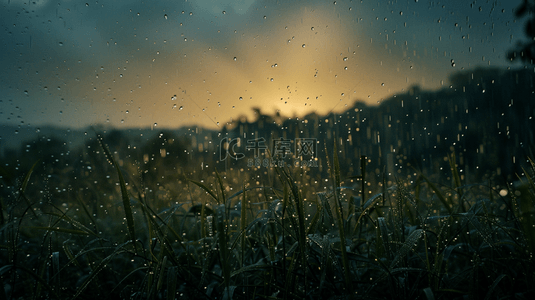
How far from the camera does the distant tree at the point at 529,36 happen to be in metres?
1.23

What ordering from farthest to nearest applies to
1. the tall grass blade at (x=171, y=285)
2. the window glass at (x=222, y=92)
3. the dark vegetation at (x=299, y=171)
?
1. the window glass at (x=222, y=92)
2. the dark vegetation at (x=299, y=171)
3. the tall grass blade at (x=171, y=285)

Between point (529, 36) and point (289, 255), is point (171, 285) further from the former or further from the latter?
point (529, 36)

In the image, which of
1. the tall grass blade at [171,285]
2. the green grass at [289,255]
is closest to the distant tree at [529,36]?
the green grass at [289,255]

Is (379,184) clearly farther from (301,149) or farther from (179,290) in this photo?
(179,290)

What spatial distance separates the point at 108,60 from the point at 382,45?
108 centimetres

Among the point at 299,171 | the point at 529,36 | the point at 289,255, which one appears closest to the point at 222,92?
the point at 299,171

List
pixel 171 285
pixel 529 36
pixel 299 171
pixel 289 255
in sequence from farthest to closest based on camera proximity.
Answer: pixel 529 36 → pixel 299 171 → pixel 289 255 → pixel 171 285

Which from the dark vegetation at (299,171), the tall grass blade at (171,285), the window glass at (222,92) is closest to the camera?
the tall grass blade at (171,285)

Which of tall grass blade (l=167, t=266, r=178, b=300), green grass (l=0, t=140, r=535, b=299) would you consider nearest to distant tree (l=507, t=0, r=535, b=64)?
green grass (l=0, t=140, r=535, b=299)

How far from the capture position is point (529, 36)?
123 cm

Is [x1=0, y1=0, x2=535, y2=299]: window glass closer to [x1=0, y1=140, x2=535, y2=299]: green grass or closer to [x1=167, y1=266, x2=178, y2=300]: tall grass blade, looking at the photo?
[x1=0, y1=140, x2=535, y2=299]: green grass

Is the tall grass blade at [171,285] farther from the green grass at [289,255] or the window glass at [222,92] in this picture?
the window glass at [222,92]

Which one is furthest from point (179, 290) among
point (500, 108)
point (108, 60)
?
point (500, 108)

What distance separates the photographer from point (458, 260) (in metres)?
0.91
